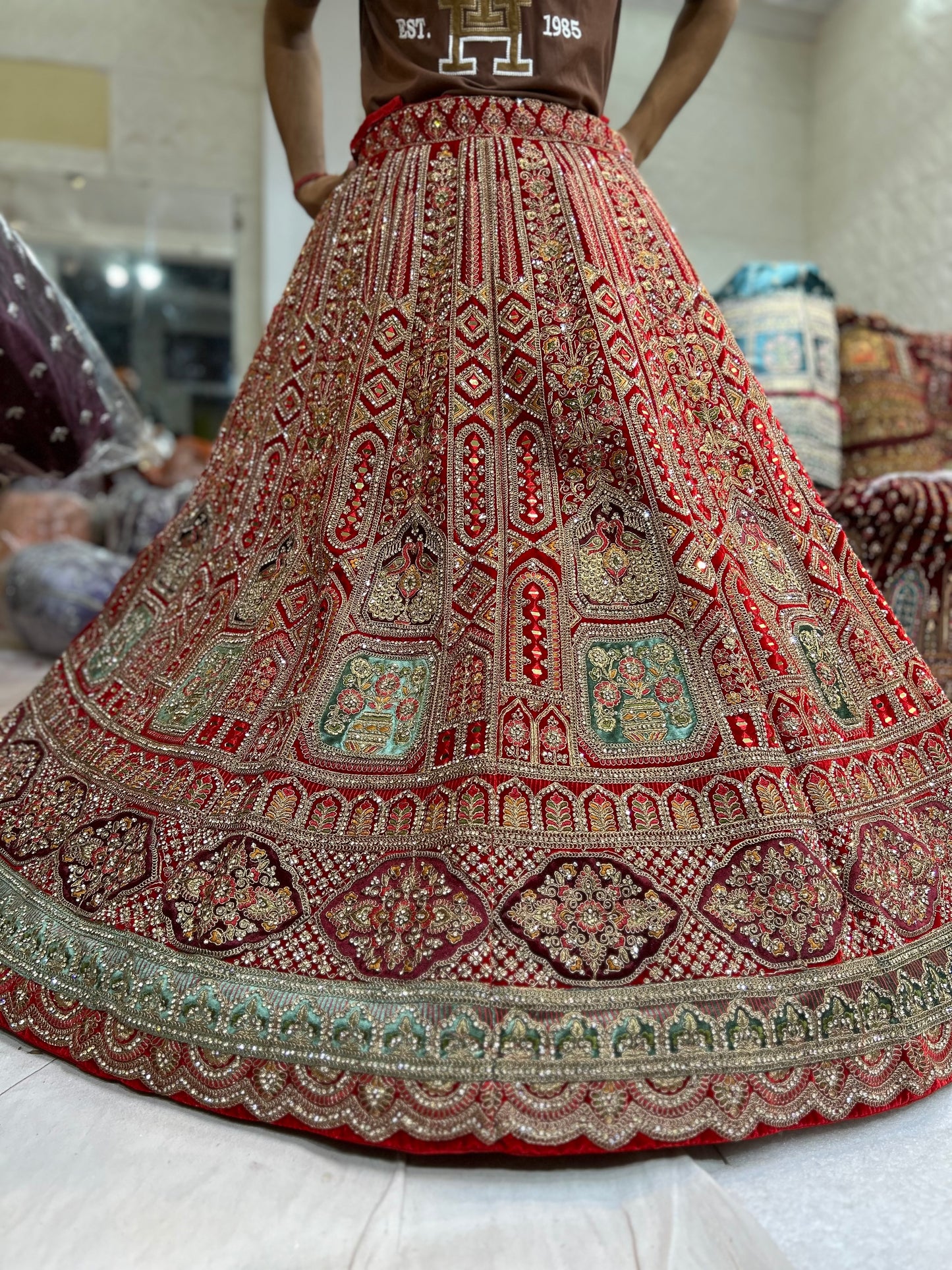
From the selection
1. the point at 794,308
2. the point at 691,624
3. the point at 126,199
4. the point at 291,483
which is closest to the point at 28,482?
the point at 126,199

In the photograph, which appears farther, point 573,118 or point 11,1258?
point 573,118

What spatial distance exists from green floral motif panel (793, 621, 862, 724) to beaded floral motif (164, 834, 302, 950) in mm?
565

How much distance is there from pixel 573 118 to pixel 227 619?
749 mm

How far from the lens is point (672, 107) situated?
1.40m

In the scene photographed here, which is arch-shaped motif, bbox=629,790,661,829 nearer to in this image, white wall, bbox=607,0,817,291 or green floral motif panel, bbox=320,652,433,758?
green floral motif panel, bbox=320,652,433,758

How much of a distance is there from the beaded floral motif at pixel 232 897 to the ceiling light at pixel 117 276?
4.79 metres

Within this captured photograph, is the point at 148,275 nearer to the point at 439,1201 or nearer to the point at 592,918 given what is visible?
the point at 592,918

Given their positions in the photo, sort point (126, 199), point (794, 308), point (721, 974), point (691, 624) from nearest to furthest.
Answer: point (721, 974) → point (691, 624) → point (794, 308) → point (126, 199)

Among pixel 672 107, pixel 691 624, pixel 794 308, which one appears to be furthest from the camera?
pixel 794 308

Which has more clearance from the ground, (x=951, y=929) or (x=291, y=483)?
(x=291, y=483)

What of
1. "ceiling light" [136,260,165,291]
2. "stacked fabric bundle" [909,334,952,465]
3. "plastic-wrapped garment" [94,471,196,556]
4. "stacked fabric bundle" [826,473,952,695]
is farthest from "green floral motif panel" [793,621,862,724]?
"ceiling light" [136,260,165,291]

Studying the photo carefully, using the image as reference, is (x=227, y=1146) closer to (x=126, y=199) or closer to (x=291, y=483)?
(x=291, y=483)

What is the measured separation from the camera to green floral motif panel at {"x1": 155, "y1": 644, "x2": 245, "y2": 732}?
3.36 ft

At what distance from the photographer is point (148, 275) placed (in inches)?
195
